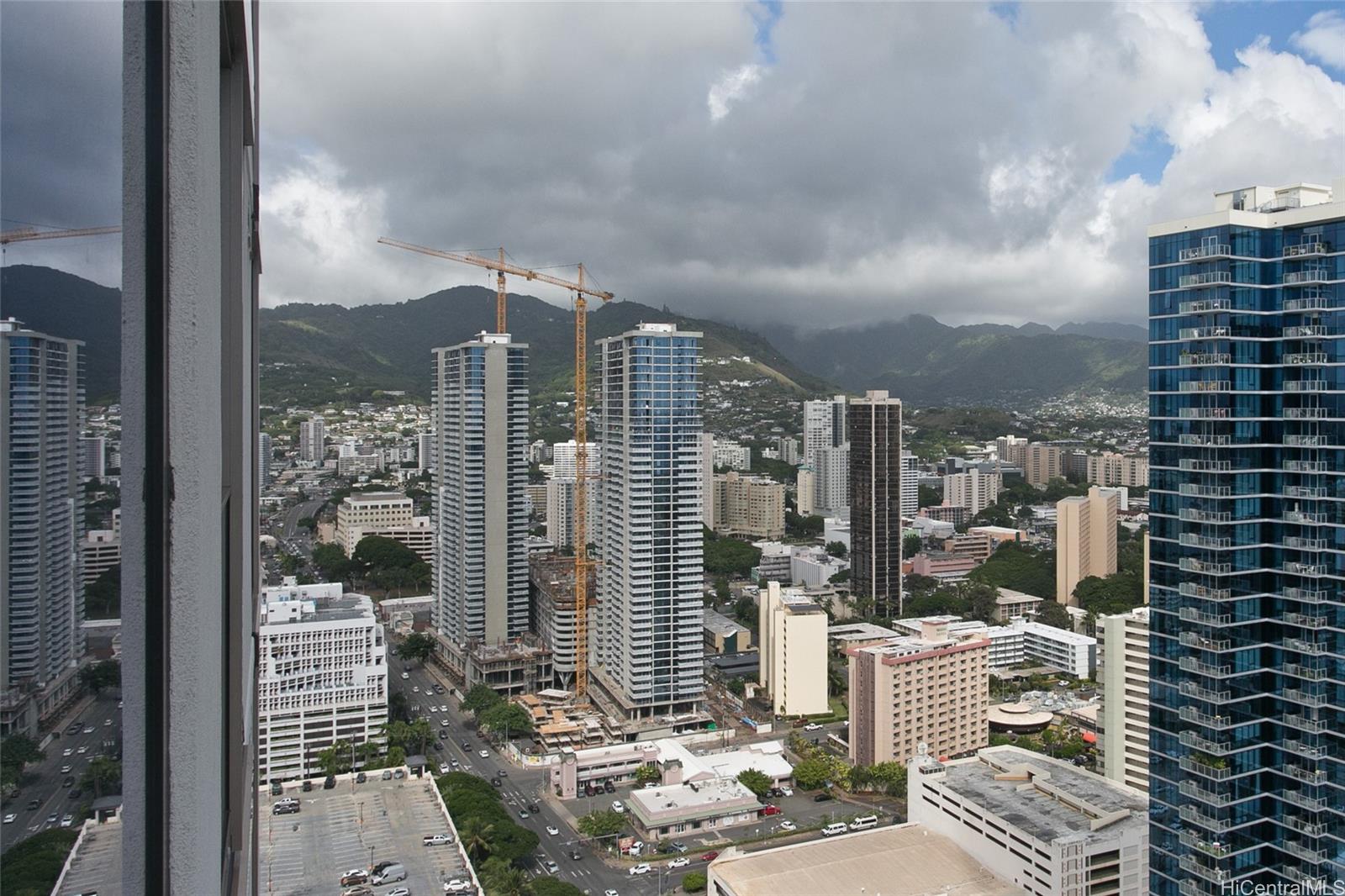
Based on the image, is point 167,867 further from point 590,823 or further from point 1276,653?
point 590,823

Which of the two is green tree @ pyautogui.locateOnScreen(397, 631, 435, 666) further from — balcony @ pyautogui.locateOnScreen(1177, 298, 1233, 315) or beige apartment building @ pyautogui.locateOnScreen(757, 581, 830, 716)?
balcony @ pyautogui.locateOnScreen(1177, 298, 1233, 315)

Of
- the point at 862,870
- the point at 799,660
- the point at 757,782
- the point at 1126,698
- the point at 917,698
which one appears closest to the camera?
the point at 862,870

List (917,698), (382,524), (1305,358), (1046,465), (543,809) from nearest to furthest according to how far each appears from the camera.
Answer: (1305,358) < (543,809) < (917,698) < (382,524) < (1046,465)

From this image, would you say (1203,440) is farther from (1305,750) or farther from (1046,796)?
(1046,796)

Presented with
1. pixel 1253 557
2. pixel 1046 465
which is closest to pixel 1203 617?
pixel 1253 557

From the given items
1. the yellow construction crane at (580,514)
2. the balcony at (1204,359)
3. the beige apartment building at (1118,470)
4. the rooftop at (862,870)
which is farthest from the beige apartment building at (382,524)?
the beige apartment building at (1118,470)

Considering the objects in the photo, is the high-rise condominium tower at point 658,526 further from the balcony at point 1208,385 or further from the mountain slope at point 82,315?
the mountain slope at point 82,315
